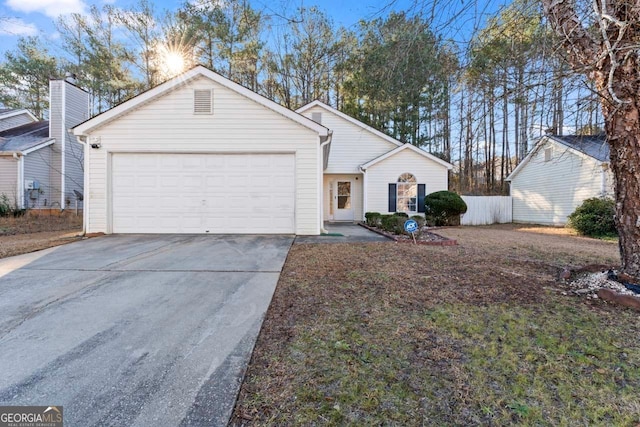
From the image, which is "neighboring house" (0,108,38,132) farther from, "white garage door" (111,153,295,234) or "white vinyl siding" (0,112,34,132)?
"white garage door" (111,153,295,234)

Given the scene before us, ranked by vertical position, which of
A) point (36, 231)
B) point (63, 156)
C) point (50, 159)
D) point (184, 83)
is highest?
point (184, 83)

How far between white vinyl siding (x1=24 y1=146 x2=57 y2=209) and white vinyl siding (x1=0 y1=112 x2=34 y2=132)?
4.15m

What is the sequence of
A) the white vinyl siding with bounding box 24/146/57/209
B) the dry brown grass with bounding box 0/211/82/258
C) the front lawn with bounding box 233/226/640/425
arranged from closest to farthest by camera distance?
the front lawn with bounding box 233/226/640/425
the dry brown grass with bounding box 0/211/82/258
the white vinyl siding with bounding box 24/146/57/209

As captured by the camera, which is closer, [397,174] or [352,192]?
[397,174]

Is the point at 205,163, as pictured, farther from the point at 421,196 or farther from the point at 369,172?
the point at 421,196

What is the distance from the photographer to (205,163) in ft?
28.0

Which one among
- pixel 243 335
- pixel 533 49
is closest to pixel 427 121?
pixel 533 49

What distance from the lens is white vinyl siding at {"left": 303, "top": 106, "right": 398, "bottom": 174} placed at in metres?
15.6

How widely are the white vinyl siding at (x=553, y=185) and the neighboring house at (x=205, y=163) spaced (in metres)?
10.6

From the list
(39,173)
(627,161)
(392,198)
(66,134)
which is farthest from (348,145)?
(39,173)

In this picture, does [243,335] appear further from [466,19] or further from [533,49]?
[533,49]

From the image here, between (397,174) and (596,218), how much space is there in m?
7.56

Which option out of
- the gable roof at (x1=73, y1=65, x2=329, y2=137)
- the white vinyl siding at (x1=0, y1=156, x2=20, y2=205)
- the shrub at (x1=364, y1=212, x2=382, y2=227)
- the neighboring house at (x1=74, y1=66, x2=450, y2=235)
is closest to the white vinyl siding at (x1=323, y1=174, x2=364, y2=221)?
the shrub at (x1=364, y1=212, x2=382, y2=227)

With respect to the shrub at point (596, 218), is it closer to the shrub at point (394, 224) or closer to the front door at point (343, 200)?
the shrub at point (394, 224)
